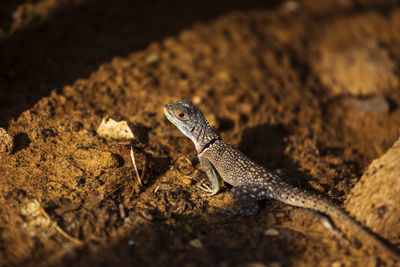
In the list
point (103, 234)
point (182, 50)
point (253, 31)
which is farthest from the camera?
point (253, 31)

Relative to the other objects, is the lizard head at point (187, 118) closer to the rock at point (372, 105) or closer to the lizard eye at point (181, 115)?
the lizard eye at point (181, 115)

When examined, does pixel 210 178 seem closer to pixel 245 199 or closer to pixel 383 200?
pixel 245 199

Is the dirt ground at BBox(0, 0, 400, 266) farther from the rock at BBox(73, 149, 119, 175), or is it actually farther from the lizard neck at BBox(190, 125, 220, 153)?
the lizard neck at BBox(190, 125, 220, 153)

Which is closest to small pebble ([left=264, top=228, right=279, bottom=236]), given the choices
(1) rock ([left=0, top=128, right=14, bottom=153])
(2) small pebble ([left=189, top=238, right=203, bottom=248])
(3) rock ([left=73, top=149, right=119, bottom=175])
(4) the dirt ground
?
(4) the dirt ground

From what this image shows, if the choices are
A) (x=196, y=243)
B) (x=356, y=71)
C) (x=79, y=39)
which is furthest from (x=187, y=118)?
(x=356, y=71)

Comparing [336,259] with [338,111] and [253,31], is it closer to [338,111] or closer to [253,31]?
[338,111]

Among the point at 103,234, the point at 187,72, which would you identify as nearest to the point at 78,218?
the point at 103,234
